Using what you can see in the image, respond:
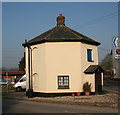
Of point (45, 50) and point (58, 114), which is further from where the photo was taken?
point (45, 50)

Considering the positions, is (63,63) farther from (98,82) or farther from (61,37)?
(98,82)

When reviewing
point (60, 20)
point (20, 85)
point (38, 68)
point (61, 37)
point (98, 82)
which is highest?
point (60, 20)

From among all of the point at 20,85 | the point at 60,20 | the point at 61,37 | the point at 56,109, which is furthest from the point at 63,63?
the point at 20,85

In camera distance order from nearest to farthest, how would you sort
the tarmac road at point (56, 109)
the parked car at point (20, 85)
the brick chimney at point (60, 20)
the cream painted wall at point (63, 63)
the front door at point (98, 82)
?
the tarmac road at point (56, 109) < the cream painted wall at point (63, 63) < the front door at point (98, 82) < the brick chimney at point (60, 20) < the parked car at point (20, 85)

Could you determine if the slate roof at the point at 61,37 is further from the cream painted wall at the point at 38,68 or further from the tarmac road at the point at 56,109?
the tarmac road at the point at 56,109

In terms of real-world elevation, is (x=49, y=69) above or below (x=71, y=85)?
above

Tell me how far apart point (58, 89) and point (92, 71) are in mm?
3915

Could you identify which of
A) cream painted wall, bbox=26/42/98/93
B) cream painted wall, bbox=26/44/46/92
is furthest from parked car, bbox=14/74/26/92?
cream painted wall, bbox=26/42/98/93

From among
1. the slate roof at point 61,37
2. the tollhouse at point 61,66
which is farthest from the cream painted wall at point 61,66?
the slate roof at point 61,37

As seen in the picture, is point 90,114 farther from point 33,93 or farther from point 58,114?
point 33,93

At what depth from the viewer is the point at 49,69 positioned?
61.0 ft

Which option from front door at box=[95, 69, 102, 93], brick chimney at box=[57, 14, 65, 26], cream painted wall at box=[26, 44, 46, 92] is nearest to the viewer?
cream painted wall at box=[26, 44, 46, 92]

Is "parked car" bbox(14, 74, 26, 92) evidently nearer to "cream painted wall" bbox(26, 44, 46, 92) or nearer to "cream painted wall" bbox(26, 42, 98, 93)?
"cream painted wall" bbox(26, 44, 46, 92)

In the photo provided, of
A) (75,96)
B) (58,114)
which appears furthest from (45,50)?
(58,114)
